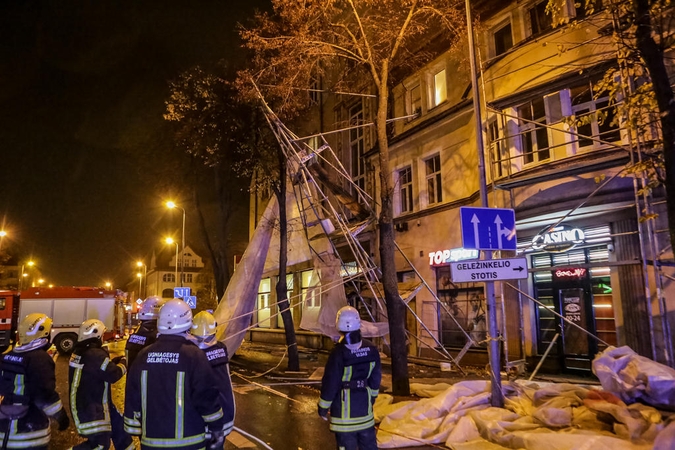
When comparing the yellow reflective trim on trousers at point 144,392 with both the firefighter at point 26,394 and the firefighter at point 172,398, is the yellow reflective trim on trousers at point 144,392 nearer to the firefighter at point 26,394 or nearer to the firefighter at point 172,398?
the firefighter at point 172,398

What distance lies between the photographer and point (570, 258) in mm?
11656

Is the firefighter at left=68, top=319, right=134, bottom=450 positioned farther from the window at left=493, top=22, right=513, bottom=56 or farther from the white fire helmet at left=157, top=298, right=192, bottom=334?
the window at left=493, top=22, right=513, bottom=56

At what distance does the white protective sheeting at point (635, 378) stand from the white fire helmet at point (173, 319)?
543 cm

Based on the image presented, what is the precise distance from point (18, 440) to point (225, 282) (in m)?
15.6

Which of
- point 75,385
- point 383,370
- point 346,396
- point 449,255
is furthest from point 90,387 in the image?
point 449,255

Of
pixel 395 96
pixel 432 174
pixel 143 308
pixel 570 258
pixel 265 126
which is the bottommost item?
pixel 143 308

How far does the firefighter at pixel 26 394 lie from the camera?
4.67m

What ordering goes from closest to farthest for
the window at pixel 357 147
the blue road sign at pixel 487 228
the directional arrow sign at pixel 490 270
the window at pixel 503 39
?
the directional arrow sign at pixel 490 270
the blue road sign at pixel 487 228
the window at pixel 503 39
the window at pixel 357 147

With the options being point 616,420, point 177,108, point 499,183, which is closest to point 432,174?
point 499,183

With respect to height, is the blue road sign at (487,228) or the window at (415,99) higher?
the window at (415,99)

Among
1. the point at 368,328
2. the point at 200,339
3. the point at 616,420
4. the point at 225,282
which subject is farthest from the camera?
the point at 225,282

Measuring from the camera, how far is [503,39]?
13336 mm

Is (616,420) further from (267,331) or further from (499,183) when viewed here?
(267,331)

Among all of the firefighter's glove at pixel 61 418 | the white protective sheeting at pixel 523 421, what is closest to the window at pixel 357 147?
the white protective sheeting at pixel 523 421
